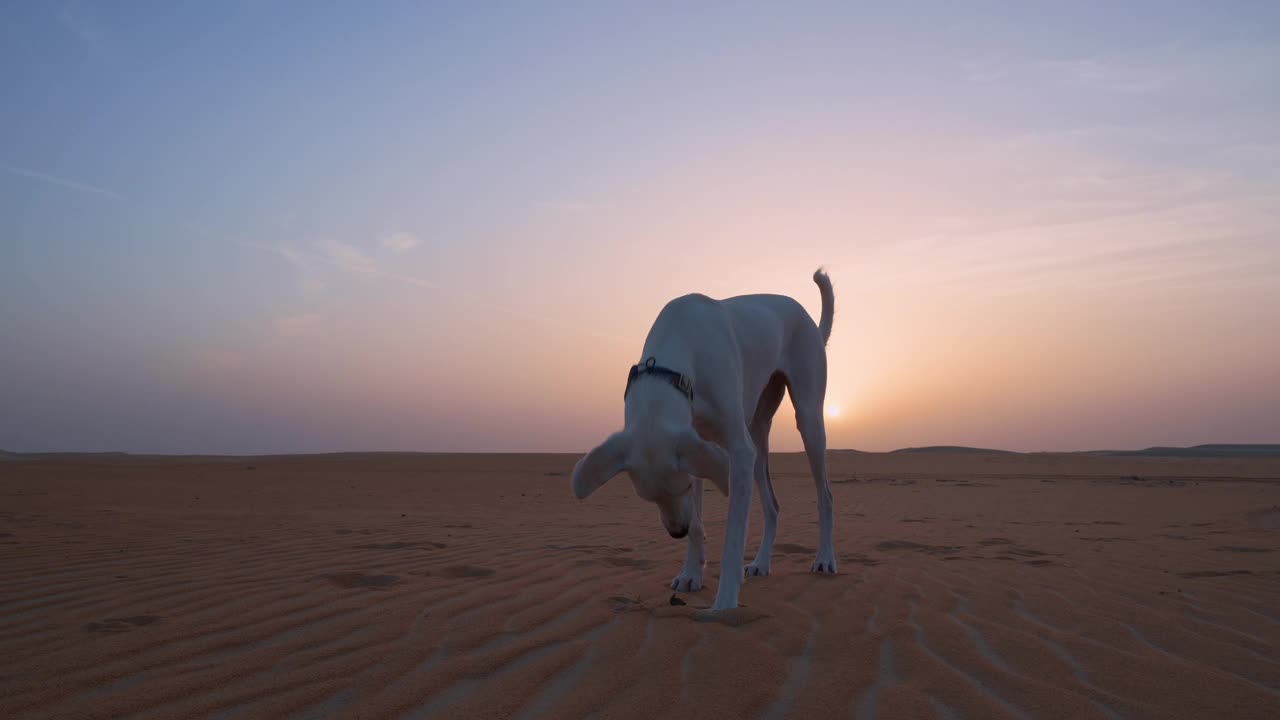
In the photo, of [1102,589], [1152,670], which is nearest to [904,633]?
[1152,670]

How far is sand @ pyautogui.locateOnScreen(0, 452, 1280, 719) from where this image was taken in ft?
9.58

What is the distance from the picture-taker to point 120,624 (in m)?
3.97

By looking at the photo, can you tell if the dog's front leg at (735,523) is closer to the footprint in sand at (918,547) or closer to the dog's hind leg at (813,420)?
the dog's hind leg at (813,420)

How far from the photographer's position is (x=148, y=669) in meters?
3.24

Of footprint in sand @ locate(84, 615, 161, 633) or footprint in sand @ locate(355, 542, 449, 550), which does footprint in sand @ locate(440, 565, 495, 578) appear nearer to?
footprint in sand @ locate(355, 542, 449, 550)

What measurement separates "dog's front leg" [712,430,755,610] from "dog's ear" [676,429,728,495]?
12 cm

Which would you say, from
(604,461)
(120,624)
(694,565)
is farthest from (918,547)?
(120,624)

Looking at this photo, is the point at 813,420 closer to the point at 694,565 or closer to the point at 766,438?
the point at 766,438

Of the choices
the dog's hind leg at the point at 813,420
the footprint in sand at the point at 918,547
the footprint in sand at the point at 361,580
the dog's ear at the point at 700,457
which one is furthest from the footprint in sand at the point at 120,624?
the footprint in sand at the point at 918,547

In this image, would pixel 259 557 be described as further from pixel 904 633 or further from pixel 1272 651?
pixel 1272 651

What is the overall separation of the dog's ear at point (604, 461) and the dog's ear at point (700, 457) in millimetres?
306

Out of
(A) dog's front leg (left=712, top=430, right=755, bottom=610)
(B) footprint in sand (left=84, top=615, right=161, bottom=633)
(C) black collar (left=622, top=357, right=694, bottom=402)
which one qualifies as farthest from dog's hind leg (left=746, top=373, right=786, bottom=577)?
(B) footprint in sand (left=84, top=615, right=161, bottom=633)

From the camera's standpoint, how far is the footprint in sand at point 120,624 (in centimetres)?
386

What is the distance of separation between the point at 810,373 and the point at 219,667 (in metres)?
4.72
